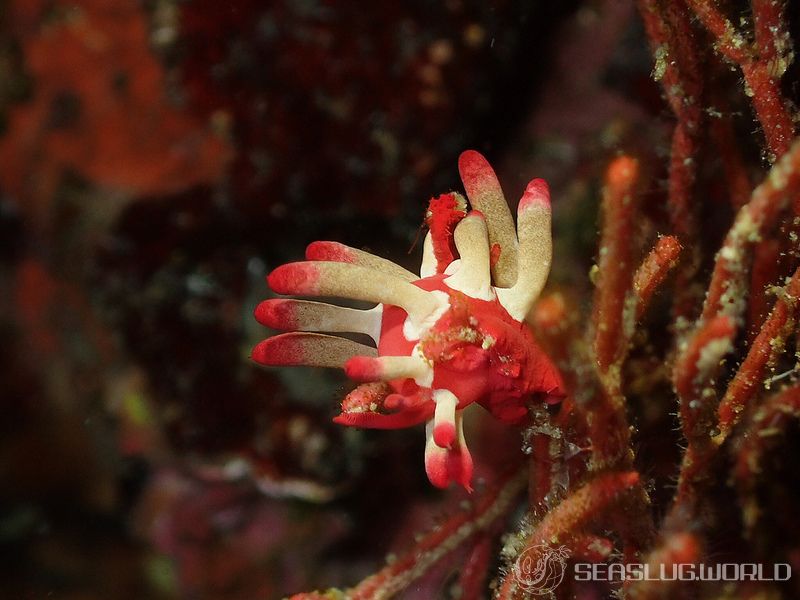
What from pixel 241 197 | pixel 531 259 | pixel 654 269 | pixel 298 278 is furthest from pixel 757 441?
pixel 241 197

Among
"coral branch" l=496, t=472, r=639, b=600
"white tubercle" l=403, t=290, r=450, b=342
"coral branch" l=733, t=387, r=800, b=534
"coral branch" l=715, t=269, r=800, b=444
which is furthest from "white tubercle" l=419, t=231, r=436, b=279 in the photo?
"coral branch" l=733, t=387, r=800, b=534

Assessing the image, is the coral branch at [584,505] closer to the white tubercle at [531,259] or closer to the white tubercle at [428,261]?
the white tubercle at [531,259]

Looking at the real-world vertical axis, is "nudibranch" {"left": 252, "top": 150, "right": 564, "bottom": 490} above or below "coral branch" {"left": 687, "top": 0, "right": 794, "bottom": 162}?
below

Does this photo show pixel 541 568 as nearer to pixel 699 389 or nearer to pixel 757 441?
pixel 699 389

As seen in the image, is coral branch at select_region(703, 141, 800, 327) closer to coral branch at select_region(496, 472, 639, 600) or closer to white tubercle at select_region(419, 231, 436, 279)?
coral branch at select_region(496, 472, 639, 600)

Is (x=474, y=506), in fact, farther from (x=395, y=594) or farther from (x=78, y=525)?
(x=78, y=525)

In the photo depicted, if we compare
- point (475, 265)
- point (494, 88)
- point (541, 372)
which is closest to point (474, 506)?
point (541, 372)

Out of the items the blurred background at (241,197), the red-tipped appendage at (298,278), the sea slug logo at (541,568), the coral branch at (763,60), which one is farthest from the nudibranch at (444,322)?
the blurred background at (241,197)

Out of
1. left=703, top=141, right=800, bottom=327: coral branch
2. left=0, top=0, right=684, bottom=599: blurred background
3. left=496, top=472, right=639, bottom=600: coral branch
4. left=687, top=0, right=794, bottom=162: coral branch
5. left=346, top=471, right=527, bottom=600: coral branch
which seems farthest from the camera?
left=0, top=0, right=684, bottom=599: blurred background
